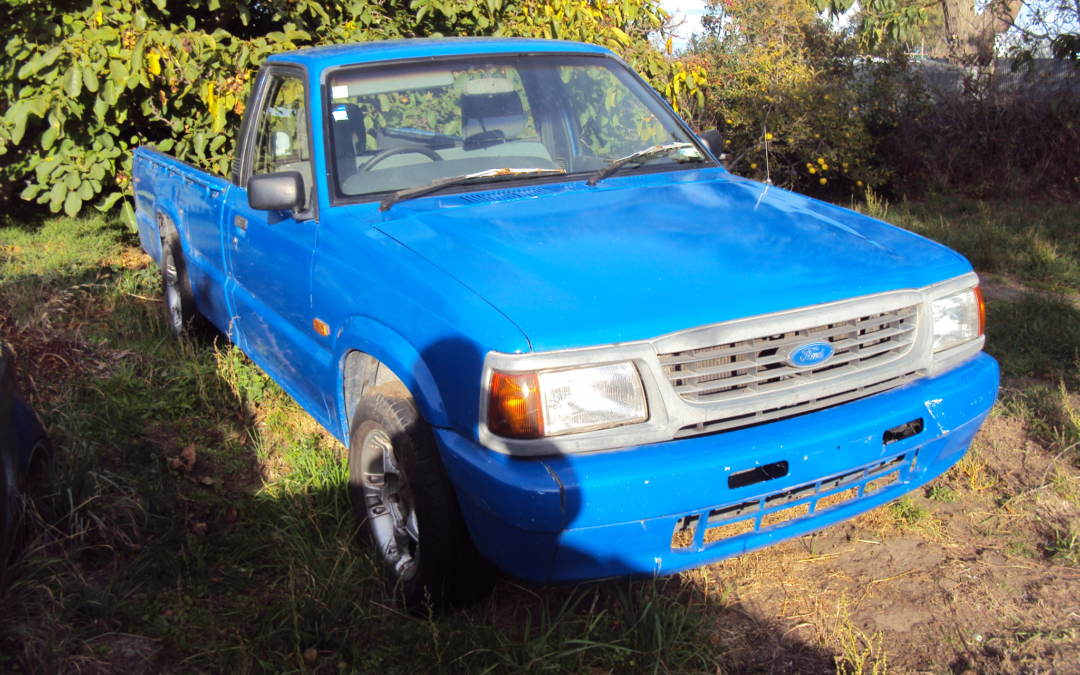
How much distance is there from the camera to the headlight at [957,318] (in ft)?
8.70

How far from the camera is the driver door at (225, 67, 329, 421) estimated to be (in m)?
3.21

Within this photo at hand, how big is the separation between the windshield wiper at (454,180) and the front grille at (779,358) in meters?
1.29

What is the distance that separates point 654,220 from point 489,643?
1437 mm

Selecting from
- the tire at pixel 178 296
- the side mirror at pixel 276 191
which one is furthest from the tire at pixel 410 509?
the tire at pixel 178 296

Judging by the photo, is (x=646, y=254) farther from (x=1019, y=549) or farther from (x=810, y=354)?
(x=1019, y=549)

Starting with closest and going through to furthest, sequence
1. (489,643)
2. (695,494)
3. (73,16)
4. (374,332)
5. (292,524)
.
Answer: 1. (695,494)
2. (489,643)
3. (374,332)
4. (292,524)
5. (73,16)

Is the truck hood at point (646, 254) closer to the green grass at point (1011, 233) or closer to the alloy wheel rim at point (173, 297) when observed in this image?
the alloy wheel rim at point (173, 297)

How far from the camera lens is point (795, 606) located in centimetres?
270

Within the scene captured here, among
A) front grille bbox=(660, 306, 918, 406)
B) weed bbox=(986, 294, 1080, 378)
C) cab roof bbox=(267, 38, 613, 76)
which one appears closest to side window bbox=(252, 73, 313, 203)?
cab roof bbox=(267, 38, 613, 76)

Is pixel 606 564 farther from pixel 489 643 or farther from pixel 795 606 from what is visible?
pixel 795 606

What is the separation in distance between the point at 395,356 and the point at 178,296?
10.5 ft

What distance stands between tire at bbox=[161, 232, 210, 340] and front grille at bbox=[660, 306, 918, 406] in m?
3.54

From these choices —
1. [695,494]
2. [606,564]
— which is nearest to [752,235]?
[695,494]

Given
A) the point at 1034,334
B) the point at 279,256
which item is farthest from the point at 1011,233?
the point at 279,256
